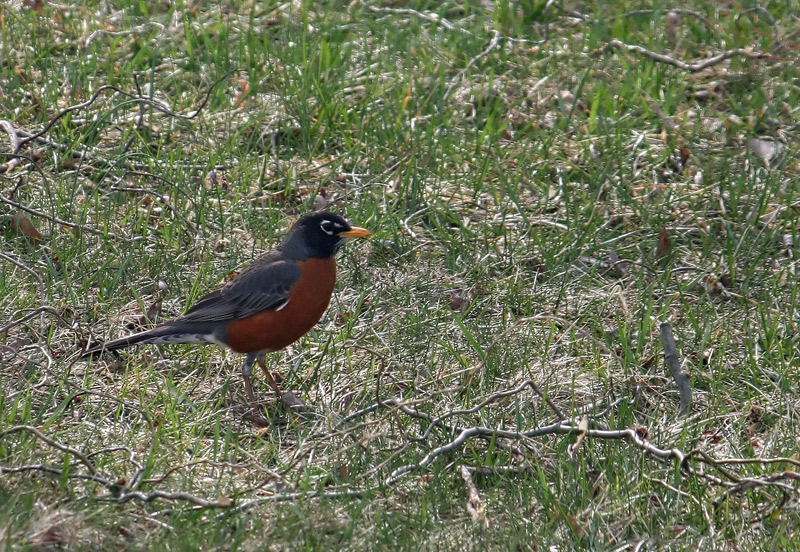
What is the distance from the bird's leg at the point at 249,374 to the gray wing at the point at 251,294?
0.19 metres

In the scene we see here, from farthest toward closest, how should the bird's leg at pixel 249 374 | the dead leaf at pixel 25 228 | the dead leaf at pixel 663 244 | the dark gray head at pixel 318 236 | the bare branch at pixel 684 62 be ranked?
1. the bare branch at pixel 684 62
2. the dead leaf at pixel 663 244
3. the dead leaf at pixel 25 228
4. the dark gray head at pixel 318 236
5. the bird's leg at pixel 249 374

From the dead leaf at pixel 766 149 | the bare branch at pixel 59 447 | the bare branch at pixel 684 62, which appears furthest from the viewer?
the bare branch at pixel 684 62

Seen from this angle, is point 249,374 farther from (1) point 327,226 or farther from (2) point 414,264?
(2) point 414,264

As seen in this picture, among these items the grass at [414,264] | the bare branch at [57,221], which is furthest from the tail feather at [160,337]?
the bare branch at [57,221]

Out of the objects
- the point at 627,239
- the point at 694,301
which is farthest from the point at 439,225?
the point at 694,301

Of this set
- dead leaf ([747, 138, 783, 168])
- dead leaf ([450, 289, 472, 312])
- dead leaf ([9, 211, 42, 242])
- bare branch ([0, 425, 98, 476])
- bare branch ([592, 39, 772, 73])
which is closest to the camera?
bare branch ([0, 425, 98, 476])

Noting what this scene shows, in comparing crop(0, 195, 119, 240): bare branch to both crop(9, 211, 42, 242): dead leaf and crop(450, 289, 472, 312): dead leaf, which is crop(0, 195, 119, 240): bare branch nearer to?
crop(9, 211, 42, 242): dead leaf

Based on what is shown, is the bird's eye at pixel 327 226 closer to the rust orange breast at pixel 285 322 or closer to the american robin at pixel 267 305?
the american robin at pixel 267 305

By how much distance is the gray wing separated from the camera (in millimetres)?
4801

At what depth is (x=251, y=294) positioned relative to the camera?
4910 mm

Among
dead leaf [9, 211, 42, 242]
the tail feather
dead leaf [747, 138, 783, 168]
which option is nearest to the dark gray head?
the tail feather

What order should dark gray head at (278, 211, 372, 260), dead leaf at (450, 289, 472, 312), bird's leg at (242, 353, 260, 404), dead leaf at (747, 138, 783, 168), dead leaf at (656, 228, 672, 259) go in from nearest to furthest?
bird's leg at (242, 353, 260, 404), dark gray head at (278, 211, 372, 260), dead leaf at (450, 289, 472, 312), dead leaf at (656, 228, 672, 259), dead leaf at (747, 138, 783, 168)

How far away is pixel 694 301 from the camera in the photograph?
17.3ft

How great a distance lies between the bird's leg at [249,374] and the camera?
4.58 m
